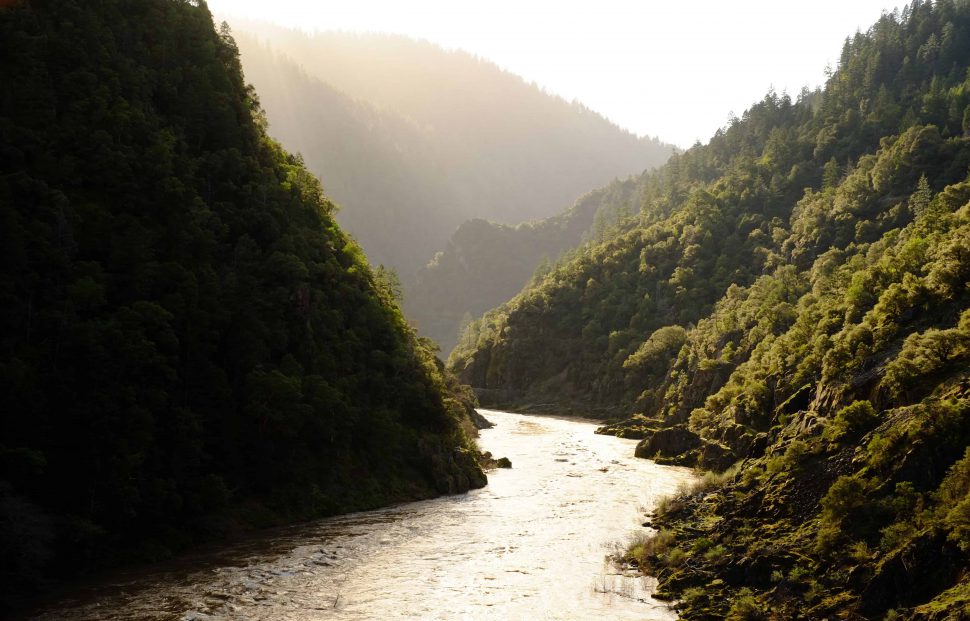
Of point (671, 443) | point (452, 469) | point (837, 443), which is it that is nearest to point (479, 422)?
A: point (671, 443)

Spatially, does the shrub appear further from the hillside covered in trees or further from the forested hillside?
the forested hillside

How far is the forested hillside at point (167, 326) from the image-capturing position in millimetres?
40375

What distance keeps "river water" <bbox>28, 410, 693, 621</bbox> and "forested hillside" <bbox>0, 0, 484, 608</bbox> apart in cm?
437

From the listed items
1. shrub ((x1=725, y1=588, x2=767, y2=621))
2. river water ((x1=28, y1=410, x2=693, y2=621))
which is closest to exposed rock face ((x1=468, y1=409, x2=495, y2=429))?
river water ((x1=28, y1=410, x2=693, y2=621))

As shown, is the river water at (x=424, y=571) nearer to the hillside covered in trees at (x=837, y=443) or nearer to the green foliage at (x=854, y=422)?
the hillside covered in trees at (x=837, y=443)

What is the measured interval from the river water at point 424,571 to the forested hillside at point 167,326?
14.3 feet

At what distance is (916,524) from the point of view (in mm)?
30328

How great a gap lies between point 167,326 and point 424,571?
2433 centimetres

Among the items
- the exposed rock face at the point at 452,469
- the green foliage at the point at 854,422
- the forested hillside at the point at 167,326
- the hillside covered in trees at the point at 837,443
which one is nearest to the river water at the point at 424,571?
the exposed rock face at the point at 452,469

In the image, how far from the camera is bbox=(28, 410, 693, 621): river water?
110ft

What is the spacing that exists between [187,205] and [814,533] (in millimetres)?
52003

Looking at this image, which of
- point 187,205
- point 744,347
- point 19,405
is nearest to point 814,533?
point 19,405

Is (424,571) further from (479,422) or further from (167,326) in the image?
(479,422)

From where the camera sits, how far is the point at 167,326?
47469 millimetres
